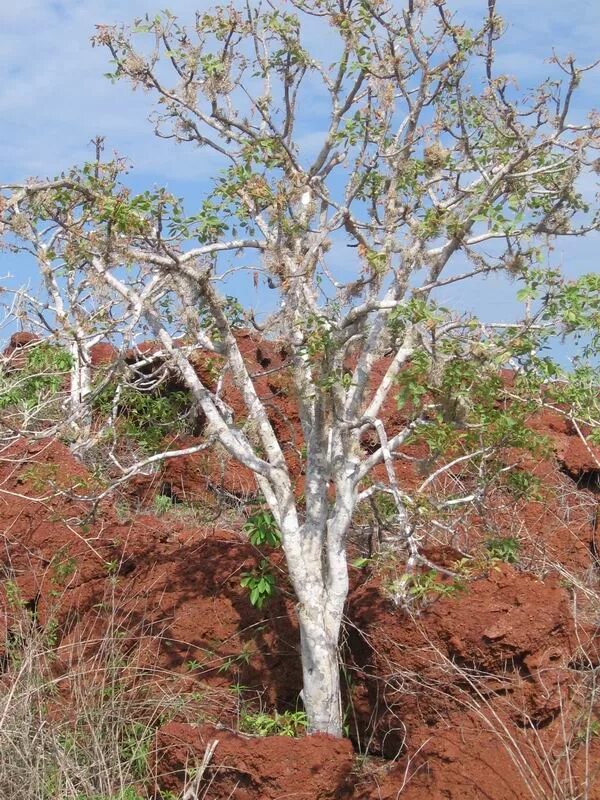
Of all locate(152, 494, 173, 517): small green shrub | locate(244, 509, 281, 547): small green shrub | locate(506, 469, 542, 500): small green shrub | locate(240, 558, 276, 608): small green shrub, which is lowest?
locate(240, 558, 276, 608): small green shrub

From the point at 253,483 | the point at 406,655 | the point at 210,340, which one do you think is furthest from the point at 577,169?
the point at 253,483

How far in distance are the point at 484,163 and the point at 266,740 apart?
11.6ft

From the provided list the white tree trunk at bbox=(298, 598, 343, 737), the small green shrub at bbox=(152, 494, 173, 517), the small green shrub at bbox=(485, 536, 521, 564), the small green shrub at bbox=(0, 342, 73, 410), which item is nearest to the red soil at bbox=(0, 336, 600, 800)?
the small green shrub at bbox=(485, 536, 521, 564)

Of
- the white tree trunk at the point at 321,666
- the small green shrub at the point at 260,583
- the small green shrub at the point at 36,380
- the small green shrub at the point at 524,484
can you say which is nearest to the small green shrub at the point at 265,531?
the small green shrub at the point at 260,583

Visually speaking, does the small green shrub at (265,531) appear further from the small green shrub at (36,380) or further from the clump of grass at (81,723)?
the small green shrub at (36,380)

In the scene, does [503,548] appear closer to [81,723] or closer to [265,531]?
[265,531]

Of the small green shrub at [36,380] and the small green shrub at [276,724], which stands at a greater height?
the small green shrub at [36,380]

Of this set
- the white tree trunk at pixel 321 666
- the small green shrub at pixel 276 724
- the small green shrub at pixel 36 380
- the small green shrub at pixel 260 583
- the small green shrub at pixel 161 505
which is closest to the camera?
the white tree trunk at pixel 321 666

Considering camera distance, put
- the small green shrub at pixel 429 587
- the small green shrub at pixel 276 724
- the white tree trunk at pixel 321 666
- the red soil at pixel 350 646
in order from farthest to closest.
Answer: the small green shrub at pixel 276 724
the white tree trunk at pixel 321 666
the red soil at pixel 350 646
the small green shrub at pixel 429 587

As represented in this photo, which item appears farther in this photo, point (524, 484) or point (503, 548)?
point (524, 484)

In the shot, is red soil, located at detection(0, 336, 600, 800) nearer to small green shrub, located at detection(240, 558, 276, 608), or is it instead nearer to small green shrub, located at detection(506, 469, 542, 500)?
small green shrub, located at detection(240, 558, 276, 608)

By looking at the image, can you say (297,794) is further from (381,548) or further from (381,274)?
(381,274)

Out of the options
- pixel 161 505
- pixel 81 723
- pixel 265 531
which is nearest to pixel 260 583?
pixel 265 531

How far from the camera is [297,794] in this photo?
5254mm
